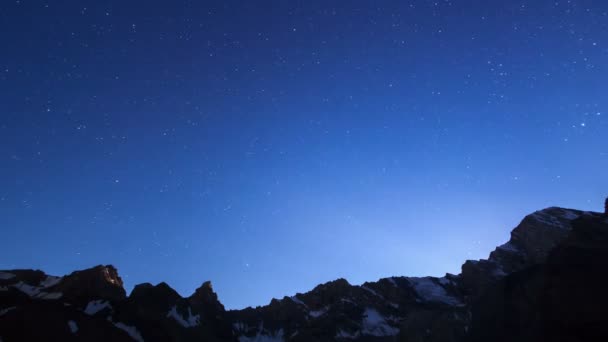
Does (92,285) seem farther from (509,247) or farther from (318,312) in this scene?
(509,247)

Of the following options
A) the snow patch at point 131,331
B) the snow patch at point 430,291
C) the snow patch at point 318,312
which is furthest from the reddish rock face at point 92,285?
the snow patch at point 430,291

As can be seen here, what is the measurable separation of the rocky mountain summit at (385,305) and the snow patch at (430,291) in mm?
350

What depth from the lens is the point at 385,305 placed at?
122 meters

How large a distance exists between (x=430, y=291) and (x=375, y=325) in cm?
2821

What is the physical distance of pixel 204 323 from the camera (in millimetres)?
90562

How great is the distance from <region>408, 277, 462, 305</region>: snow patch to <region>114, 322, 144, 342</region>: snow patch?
89503 mm

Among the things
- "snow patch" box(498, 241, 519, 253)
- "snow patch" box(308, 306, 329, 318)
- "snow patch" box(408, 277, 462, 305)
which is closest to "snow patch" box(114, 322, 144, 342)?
"snow patch" box(308, 306, 329, 318)

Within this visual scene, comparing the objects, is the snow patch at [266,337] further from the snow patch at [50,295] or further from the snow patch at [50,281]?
the snow patch at [50,295]

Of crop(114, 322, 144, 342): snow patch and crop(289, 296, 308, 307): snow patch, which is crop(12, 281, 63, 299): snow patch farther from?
crop(289, 296, 308, 307): snow patch

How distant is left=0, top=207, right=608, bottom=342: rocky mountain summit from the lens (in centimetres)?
4984

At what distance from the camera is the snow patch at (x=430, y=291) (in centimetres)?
11933

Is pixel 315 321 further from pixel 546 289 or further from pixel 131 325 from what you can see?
pixel 546 289

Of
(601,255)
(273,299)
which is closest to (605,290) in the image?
(601,255)

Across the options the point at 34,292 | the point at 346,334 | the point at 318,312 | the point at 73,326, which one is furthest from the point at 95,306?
the point at 318,312
